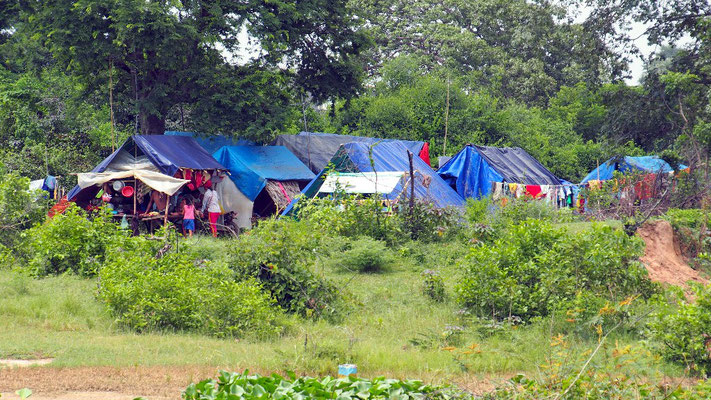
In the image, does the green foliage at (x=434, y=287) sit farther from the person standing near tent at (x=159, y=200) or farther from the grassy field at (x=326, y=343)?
the person standing near tent at (x=159, y=200)

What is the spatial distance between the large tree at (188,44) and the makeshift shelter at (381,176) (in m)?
3.13

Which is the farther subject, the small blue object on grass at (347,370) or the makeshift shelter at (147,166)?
the makeshift shelter at (147,166)

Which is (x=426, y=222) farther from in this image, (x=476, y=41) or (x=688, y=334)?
(x=476, y=41)

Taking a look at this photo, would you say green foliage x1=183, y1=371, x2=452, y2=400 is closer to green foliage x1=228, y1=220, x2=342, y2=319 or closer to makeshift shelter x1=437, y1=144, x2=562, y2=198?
green foliage x1=228, y1=220, x2=342, y2=319

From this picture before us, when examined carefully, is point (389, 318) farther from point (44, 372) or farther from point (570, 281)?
point (44, 372)

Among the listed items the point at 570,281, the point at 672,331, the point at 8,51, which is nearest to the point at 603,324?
the point at 570,281

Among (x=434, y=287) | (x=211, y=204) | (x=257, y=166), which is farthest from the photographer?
(x=257, y=166)

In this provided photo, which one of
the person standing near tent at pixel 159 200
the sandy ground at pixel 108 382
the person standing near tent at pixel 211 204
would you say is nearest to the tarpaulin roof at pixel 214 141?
the person standing near tent at pixel 211 204

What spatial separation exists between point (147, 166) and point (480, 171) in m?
9.18

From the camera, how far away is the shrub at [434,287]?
9.41 metres

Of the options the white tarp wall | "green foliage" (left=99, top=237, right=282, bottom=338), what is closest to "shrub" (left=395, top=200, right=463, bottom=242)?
the white tarp wall

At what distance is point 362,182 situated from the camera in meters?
15.7

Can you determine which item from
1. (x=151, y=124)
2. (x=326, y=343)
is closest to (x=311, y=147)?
(x=151, y=124)

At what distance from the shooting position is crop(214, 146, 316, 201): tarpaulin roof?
57.7 feet
